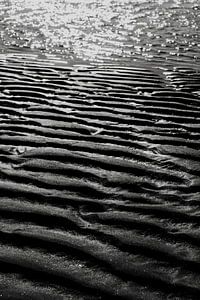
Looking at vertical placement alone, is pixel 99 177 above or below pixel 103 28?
below

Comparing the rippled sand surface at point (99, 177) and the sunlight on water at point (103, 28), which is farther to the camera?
the sunlight on water at point (103, 28)

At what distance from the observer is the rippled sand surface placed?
8.89 feet

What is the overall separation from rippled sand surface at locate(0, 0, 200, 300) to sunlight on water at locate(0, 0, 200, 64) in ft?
3.50

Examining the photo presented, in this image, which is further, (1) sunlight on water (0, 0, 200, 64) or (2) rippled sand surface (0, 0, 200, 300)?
(1) sunlight on water (0, 0, 200, 64)

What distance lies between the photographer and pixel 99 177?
13.3 feet

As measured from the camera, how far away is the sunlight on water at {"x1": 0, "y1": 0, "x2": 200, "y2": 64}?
1062 cm

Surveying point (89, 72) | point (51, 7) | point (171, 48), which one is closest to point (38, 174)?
point (89, 72)

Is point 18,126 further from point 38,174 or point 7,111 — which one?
point 38,174

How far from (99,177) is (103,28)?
10698mm

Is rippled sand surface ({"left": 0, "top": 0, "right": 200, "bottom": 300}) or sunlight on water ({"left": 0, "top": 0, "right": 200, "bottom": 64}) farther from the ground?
sunlight on water ({"left": 0, "top": 0, "right": 200, "bottom": 64})

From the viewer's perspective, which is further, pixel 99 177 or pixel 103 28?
pixel 103 28

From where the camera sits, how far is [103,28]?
13.8 metres

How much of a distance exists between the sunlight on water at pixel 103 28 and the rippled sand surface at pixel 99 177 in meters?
1.07

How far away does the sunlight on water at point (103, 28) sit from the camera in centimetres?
1062
